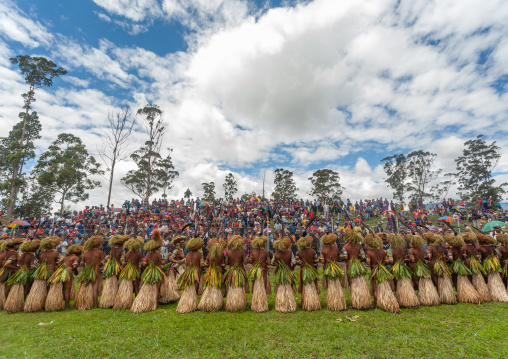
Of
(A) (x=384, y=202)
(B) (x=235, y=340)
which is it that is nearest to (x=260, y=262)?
(B) (x=235, y=340)

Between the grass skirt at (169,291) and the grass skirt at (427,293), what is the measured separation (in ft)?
22.1

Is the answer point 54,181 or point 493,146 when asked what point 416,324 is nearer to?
point 54,181

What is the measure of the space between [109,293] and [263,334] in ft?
14.9

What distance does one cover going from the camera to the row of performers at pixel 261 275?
613cm

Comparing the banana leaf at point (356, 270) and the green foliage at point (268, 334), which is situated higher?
the banana leaf at point (356, 270)

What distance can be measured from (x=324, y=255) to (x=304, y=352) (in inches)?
109

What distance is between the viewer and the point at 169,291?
24.0 ft

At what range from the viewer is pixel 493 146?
39406 mm

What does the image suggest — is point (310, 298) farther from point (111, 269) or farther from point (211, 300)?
point (111, 269)

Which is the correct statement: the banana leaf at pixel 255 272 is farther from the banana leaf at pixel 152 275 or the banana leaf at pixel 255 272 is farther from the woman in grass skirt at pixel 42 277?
the woman in grass skirt at pixel 42 277

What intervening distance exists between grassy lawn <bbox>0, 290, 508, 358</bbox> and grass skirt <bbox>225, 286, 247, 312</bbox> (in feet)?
0.62

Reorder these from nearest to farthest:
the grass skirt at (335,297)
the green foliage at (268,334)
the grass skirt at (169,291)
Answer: the green foliage at (268,334)
the grass skirt at (335,297)
the grass skirt at (169,291)

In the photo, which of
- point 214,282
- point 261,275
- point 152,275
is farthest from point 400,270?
point 152,275

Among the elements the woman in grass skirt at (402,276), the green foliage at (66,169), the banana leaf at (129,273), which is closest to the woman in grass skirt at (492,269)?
the woman in grass skirt at (402,276)
